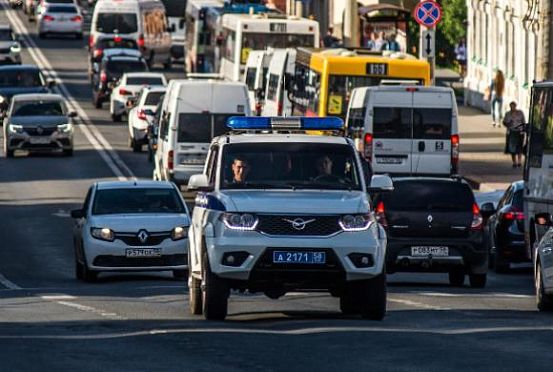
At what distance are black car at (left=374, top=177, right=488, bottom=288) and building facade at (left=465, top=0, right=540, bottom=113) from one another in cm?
2610

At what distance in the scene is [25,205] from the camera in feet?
141

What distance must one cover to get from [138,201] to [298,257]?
1087 cm

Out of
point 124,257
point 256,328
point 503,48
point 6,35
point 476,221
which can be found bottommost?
point 6,35

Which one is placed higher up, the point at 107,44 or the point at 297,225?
the point at 297,225

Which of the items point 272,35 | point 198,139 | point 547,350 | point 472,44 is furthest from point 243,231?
point 472,44

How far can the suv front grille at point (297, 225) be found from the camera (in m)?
18.4

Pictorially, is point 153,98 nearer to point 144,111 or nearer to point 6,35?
point 144,111

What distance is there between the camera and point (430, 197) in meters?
27.7

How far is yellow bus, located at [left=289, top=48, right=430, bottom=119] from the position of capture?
44.3m

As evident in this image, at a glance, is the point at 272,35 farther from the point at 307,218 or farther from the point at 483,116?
the point at 307,218

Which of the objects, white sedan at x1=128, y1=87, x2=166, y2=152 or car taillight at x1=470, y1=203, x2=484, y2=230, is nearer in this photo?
car taillight at x1=470, y1=203, x2=484, y2=230

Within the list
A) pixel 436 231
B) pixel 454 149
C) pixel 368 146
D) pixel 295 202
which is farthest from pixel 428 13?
pixel 295 202

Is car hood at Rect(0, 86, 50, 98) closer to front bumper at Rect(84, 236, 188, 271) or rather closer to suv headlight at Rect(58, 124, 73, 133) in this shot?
suv headlight at Rect(58, 124, 73, 133)

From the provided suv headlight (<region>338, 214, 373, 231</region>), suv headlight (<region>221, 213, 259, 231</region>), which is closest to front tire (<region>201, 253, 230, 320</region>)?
suv headlight (<region>221, 213, 259, 231</region>)
